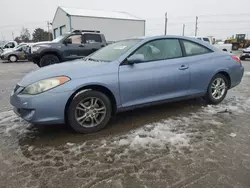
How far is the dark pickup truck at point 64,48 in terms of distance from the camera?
31.9 feet

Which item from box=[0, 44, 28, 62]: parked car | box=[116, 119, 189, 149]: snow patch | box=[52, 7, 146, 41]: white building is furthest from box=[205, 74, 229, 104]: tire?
box=[52, 7, 146, 41]: white building

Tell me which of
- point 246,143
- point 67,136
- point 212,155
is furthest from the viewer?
point 67,136

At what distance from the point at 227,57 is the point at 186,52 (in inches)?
43.5

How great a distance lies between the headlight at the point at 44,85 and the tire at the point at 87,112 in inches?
11.8

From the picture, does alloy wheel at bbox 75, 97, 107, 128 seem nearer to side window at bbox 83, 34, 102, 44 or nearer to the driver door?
the driver door

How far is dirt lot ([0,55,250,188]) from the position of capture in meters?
2.21

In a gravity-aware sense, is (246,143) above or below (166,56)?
below

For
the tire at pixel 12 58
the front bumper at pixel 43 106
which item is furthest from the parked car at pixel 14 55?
the front bumper at pixel 43 106

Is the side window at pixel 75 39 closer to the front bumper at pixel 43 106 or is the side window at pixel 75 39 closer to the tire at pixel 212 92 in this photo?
the tire at pixel 212 92

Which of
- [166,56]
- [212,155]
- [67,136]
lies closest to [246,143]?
[212,155]

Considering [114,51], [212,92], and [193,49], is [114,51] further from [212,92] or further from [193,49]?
[212,92]

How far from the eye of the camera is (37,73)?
3.41 meters

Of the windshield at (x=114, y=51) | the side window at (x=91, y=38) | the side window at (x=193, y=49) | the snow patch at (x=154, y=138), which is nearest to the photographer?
the snow patch at (x=154, y=138)

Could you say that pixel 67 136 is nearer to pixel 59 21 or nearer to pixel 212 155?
pixel 212 155
